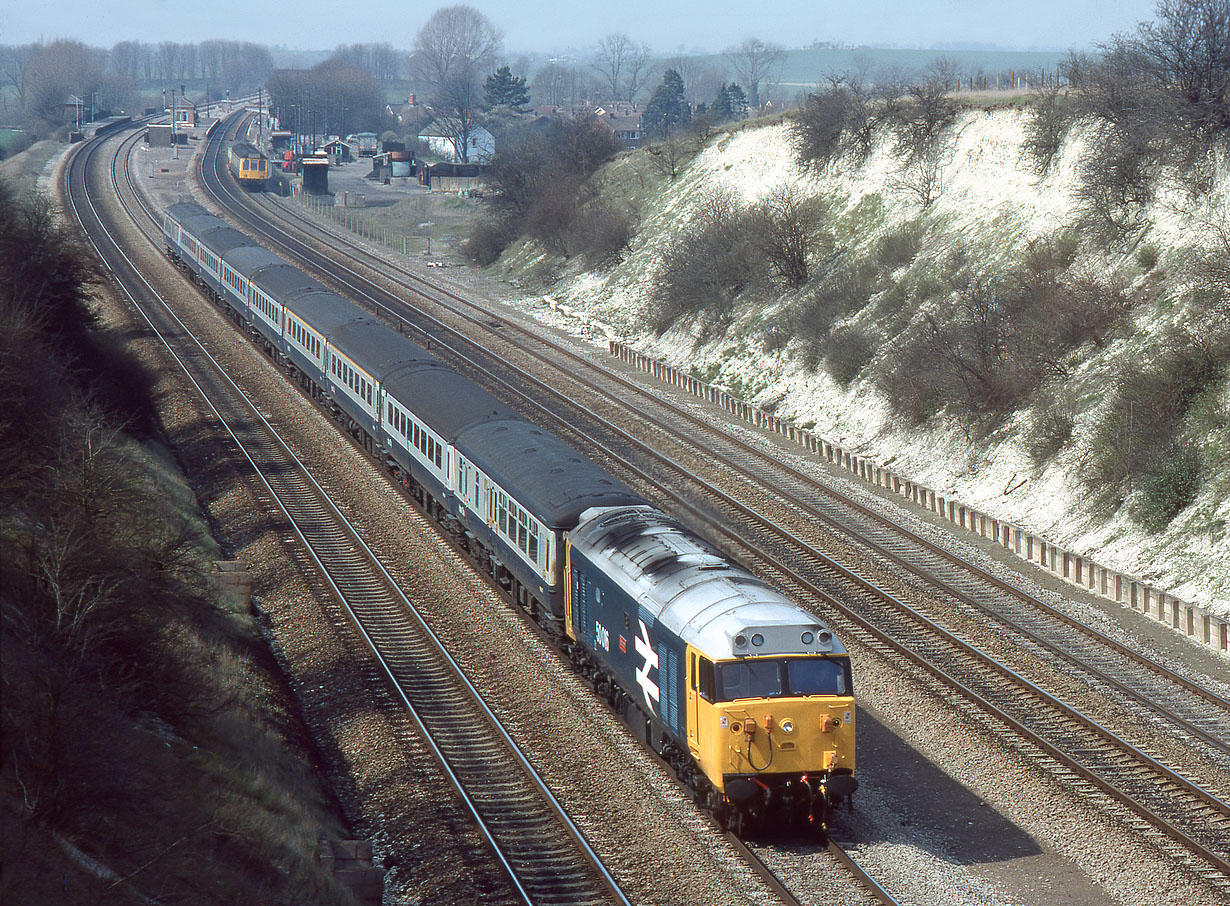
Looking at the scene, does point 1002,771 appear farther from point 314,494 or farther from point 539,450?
point 314,494

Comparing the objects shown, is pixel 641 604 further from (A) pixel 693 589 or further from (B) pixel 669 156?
(B) pixel 669 156

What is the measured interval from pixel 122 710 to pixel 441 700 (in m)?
5.86

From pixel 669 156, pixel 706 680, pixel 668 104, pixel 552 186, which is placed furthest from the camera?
pixel 668 104

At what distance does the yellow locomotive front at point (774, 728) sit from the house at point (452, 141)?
11918cm

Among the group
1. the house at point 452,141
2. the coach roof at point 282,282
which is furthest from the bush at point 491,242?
the house at point 452,141

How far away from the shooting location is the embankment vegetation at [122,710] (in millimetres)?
12789

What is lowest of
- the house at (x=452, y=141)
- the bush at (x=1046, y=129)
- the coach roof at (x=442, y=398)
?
the coach roof at (x=442, y=398)

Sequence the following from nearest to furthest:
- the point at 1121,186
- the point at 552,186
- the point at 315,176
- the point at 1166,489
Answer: the point at 1166,489 → the point at 1121,186 → the point at 552,186 → the point at 315,176

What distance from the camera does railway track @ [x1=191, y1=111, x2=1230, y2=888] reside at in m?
17.2

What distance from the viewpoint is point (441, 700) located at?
20.4m

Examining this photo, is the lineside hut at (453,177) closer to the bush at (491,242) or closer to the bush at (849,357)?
the bush at (491,242)

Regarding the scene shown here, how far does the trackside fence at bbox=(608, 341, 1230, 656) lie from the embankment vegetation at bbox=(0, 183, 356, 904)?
650 inches

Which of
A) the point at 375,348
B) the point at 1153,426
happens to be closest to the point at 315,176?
the point at 375,348

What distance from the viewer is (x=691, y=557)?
17.8 metres
